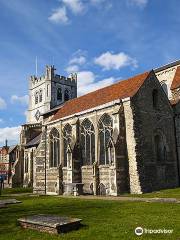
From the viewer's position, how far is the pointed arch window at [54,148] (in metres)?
32.1

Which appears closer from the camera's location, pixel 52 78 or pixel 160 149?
pixel 160 149

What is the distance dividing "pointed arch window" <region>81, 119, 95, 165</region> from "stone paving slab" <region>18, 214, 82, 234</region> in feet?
55.4

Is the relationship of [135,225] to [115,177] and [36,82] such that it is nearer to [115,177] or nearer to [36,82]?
[115,177]

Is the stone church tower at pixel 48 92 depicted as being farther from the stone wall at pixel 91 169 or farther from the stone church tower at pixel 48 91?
the stone wall at pixel 91 169

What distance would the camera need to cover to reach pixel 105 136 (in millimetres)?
26094

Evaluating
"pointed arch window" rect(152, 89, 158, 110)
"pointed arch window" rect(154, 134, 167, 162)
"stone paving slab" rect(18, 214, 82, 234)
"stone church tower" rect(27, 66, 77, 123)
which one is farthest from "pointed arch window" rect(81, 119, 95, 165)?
"stone church tower" rect(27, 66, 77, 123)

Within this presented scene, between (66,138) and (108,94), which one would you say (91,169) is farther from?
(108,94)

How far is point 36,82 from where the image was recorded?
263 ft

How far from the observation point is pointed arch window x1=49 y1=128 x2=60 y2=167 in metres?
32.1

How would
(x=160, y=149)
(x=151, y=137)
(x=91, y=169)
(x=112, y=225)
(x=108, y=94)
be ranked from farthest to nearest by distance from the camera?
1. (x=108, y=94)
2. (x=91, y=169)
3. (x=160, y=149)
4. (x=151, y=137)
5. (x=112, y=225)

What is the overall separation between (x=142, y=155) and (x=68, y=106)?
1454cm

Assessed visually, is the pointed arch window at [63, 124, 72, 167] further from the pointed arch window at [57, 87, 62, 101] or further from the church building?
the pointed arch window at [57, 87, 62, 101]

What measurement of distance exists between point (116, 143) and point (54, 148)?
36.6 ft

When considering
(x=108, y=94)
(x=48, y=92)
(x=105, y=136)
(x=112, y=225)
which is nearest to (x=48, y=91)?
(x=48, y=92)
